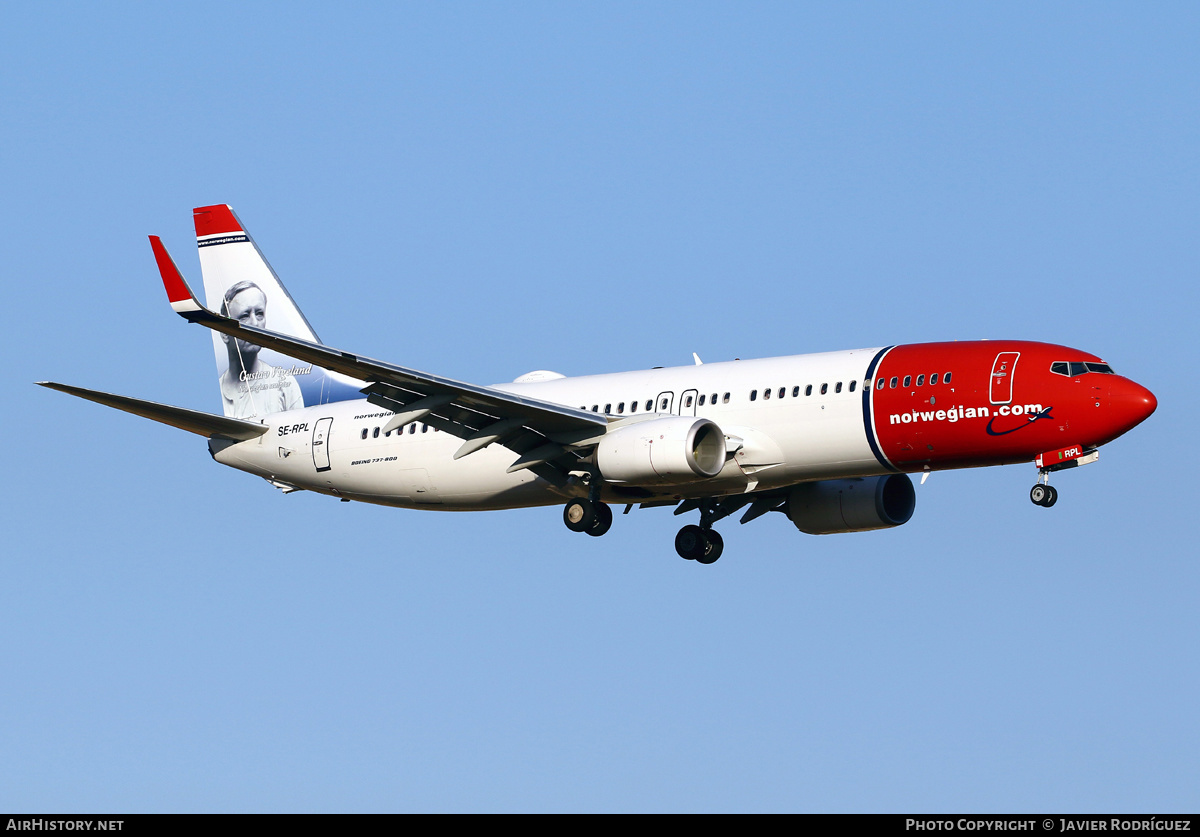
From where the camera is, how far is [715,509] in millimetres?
49406

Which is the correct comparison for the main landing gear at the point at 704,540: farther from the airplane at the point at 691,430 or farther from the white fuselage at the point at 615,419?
the white fuselage at the point at 615,419

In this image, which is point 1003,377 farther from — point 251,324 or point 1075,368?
point 251,324

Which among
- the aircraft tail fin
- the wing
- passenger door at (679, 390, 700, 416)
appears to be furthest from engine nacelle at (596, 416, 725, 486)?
the aircraft tail fin

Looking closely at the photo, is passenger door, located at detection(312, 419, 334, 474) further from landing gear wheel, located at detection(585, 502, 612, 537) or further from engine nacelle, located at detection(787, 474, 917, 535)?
engine nacelle, located at detection(787, 474, 917, 535)

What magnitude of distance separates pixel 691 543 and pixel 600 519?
4.91 m

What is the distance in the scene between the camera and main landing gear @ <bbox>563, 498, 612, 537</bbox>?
45438 millimetres

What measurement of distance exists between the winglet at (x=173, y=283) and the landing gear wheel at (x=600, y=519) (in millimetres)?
12748

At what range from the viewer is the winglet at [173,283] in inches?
1487

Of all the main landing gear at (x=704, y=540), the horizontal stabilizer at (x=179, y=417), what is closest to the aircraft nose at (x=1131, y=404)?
the main landing gear at (x=704, y=540)

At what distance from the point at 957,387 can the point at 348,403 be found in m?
18.8

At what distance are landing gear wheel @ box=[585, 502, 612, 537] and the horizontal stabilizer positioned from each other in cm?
1161

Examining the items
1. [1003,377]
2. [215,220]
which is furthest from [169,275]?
[1003,377]
